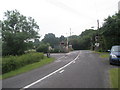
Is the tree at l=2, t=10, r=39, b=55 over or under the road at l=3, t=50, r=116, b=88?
over

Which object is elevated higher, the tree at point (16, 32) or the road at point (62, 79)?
the tree at point (16, 32)

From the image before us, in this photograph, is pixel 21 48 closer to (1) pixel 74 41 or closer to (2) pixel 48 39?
(1) pixel 74 41

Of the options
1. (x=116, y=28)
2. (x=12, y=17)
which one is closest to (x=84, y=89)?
(x=116, y=28)

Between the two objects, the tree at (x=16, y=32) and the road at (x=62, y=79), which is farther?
the tree at (x=16, y=32)

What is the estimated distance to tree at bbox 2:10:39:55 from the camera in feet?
126

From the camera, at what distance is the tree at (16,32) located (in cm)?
3844

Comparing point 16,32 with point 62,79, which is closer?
point 62,79

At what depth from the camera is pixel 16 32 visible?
4341 centimetres

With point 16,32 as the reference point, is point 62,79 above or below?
below

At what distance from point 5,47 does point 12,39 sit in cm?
245

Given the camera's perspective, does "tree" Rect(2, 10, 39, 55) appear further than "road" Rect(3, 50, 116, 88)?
Yes

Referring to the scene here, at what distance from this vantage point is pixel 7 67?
14.6m

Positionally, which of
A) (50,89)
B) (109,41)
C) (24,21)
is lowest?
(50,89)

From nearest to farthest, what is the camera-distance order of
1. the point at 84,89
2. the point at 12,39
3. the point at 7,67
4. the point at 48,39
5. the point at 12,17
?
the point at 84,89 < the point at 7,67 < the point at 12,39 < the point at 12,17 < the point at 48,39
